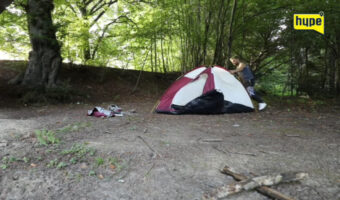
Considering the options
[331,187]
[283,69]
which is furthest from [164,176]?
[283,69]

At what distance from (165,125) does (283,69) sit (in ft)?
33.9

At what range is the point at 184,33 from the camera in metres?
9.16

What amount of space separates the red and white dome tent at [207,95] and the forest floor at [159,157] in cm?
78

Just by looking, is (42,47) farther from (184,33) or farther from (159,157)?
(159,157)

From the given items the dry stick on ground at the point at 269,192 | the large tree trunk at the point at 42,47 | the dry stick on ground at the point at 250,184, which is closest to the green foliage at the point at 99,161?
the dry stick on ground at the point at 250,184

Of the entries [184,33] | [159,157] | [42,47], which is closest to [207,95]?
[159,157]

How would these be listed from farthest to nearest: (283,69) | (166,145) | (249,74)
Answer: (283,69)
(249,74)
(166,145)

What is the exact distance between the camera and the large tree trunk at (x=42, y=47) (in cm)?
666

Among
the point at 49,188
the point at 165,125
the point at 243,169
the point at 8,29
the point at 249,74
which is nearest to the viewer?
the point at 49,188

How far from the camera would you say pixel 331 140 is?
11.1 ft

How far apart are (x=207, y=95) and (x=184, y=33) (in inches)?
176

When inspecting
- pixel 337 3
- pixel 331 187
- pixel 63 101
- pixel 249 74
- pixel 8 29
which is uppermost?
pixel 337 3

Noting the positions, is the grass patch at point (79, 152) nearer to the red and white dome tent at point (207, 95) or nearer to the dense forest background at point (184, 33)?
the red and white dome tent at point (207, 95)

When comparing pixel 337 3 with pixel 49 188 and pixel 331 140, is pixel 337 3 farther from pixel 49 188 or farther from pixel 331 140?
pixel 49 188
